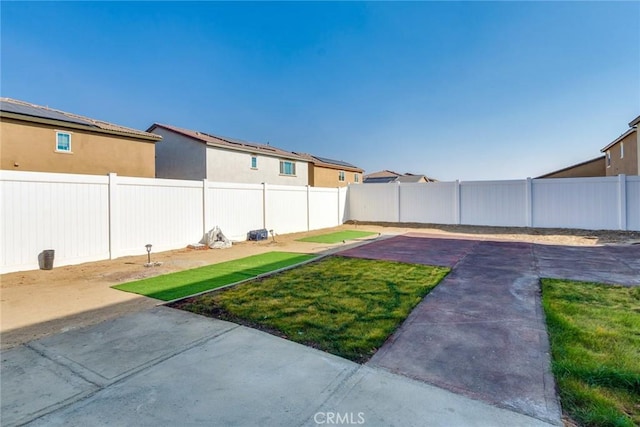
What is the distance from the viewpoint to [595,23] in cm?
1000

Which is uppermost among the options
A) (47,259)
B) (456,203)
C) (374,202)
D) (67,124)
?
(67,124)

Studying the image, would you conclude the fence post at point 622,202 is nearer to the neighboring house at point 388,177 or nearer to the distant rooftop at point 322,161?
the distant rooftop at point 322,161

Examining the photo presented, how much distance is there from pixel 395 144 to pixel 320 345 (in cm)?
2178

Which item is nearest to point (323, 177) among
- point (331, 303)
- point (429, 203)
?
point (429, 203)

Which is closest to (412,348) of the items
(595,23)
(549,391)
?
(549,391)

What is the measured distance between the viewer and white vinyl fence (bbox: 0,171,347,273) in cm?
671

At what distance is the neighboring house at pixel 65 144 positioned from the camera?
1187cm

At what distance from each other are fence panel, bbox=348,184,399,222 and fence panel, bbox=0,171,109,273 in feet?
43.8

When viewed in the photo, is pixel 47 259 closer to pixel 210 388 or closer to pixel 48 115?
pixel 210 388

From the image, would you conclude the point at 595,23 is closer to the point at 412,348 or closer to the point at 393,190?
the point at 393,190

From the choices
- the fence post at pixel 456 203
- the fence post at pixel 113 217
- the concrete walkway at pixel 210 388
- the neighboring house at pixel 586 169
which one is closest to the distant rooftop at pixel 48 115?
the fence post at pixel 113 217

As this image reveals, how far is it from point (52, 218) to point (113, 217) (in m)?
1.24

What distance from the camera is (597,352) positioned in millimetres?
2990

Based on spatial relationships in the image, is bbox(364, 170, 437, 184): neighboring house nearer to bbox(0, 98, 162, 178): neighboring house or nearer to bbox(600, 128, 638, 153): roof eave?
bbox(600, 128, 638, 153): roof eave
